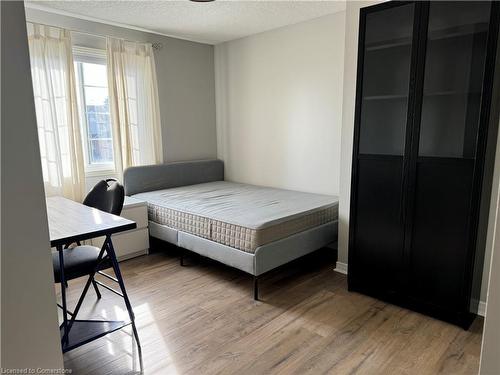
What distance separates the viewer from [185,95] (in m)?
4.36

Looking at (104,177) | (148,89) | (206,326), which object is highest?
(148,89)

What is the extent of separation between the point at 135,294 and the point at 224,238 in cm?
82

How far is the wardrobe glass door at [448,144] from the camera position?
2000mm

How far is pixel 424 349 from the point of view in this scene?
1988 mm

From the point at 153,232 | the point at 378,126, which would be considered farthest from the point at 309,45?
the point at 153,232

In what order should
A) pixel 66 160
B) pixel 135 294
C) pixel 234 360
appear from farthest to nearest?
pixel 66 160
pixel 135 294
pixel 234 360

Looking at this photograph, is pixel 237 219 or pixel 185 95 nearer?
pixel 237 219

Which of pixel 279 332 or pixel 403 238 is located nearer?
pixel 279 332

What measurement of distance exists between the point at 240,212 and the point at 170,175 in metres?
1.57

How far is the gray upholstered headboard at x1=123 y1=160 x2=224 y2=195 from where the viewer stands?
12.6ft

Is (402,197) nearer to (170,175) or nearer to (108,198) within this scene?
(108,198)

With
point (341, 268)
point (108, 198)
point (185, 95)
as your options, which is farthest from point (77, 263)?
point (185, 95)

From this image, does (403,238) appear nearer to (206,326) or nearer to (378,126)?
(378,126)

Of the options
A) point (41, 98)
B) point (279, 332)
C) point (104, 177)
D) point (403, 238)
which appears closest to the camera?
point (279, 332)
